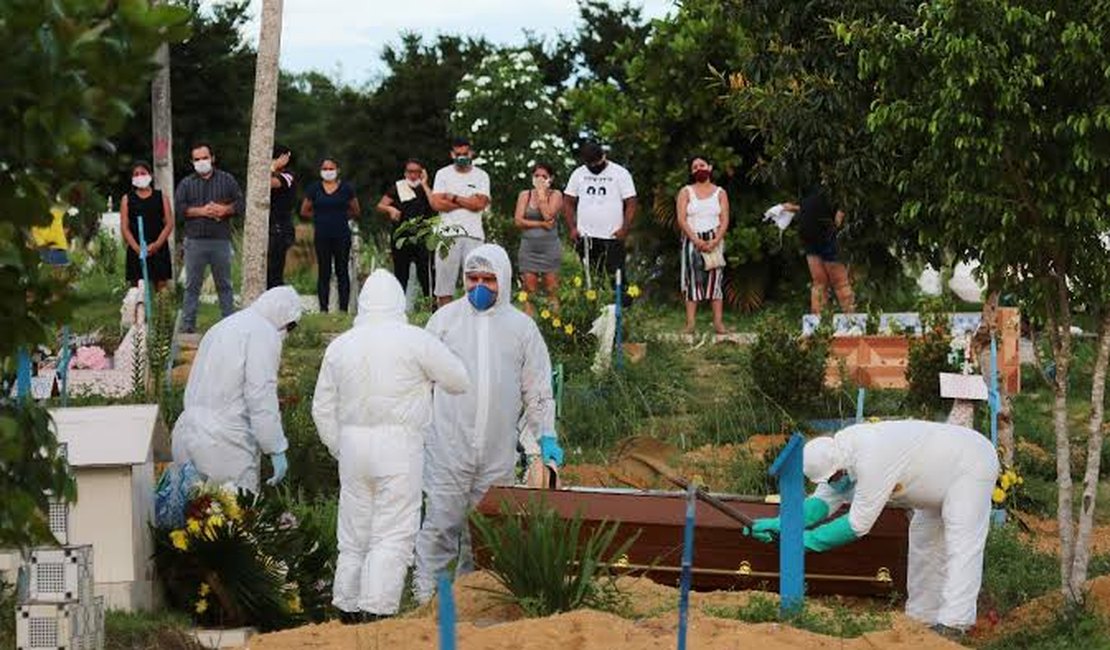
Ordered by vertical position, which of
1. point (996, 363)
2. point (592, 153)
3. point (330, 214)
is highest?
point (592, 153)

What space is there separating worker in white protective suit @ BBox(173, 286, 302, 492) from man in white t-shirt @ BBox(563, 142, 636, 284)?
7572 millimetres

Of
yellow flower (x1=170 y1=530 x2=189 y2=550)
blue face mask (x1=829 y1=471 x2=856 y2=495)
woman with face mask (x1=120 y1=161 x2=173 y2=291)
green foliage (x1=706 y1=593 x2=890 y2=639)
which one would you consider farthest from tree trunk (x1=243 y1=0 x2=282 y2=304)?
green foliage (x1=706 y1=593 x2=890 y2=639)

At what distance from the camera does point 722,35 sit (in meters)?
24.2

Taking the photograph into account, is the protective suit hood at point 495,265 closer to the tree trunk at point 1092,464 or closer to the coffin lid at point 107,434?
the coffin lid at point 107,434

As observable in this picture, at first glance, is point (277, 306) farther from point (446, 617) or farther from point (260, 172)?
point (446, 617)

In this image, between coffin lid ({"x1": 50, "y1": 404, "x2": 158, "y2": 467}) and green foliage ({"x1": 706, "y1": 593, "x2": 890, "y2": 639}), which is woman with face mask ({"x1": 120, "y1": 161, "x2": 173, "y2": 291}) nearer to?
coffin lid ({"x1": 50, "y1": 404, "x2": 158, "y2": 467})

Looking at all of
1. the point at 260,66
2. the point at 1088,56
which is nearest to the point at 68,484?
the point at 1088,56

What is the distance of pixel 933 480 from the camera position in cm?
1072

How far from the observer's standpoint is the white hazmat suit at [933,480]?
10.5m

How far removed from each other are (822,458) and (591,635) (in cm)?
187

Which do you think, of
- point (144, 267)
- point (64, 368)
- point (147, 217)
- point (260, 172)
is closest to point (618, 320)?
point (260, 172)

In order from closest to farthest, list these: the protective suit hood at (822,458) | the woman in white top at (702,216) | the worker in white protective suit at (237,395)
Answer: the protective suit hood at (822,458) → the worker in white protective suit at (237,395) → the woman in white top at (702,216)

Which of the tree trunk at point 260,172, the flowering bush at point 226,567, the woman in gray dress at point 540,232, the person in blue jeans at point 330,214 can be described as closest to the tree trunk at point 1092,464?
the flowering bush at point 226,567

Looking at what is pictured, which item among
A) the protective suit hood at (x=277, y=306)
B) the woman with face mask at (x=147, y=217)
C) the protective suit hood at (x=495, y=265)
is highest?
the woman with face mask at (x=147, y=217)
